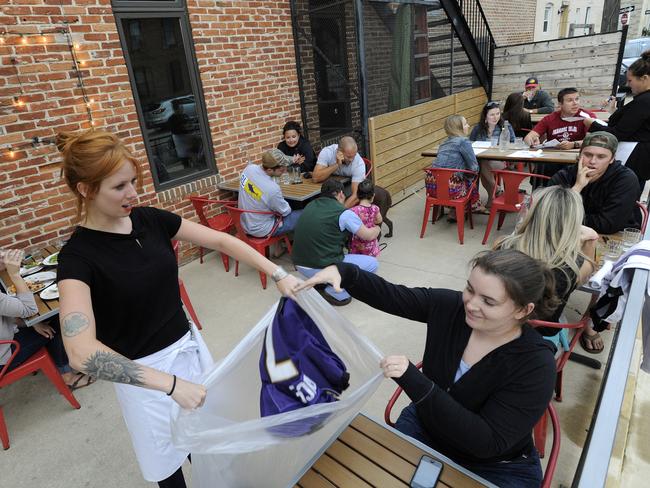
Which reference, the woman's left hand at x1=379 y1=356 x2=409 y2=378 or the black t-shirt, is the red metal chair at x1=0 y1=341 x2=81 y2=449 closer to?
the black t-shirt

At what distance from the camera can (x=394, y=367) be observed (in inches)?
49.9

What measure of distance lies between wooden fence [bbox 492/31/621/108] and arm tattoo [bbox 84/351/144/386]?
8.76 m

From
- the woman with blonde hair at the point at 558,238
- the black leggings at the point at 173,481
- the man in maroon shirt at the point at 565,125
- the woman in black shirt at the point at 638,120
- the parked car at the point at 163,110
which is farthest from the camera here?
the man in maroon shirt at the point at 565,125

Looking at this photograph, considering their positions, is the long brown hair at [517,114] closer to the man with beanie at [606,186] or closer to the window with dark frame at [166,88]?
the man with beanie at [606,186]

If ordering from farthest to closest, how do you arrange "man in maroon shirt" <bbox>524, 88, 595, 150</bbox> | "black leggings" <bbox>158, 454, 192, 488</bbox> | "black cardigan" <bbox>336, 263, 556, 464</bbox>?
"man in maroon shirt" <bbox>524, 88, 595, 150</bbox> < "black leggings" <bbox>158, 454, 192, 488</bbox> < "black cardigan" <bbox>336, 263, 556, 464</bbox>

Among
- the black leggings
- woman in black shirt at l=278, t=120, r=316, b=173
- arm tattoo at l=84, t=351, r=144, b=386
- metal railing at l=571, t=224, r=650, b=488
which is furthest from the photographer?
woman in black shirt at l=278, t=120, r=316, b=173

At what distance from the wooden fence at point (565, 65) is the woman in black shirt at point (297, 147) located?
→ 5549 millimetres

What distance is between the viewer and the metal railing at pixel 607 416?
91cm

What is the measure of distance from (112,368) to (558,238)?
6.75 feet

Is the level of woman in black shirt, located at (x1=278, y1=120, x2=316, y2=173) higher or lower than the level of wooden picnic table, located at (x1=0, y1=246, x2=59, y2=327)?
higher

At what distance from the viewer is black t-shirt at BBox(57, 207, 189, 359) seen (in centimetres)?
136

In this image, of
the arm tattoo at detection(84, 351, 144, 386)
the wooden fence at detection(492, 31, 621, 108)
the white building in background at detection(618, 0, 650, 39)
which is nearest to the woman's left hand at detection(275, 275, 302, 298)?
the arm tattoo at detection(84, 351, 144, 386)

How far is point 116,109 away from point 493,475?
13.5ft

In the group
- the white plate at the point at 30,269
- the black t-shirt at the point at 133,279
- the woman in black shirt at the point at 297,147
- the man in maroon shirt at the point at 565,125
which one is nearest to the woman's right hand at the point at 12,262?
the white plate at the point at 30,269
